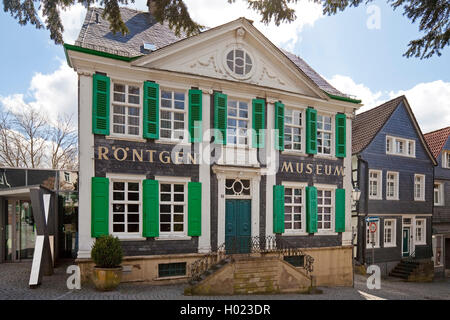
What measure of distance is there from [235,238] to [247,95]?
5122 millimetres

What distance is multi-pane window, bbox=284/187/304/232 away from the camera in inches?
525

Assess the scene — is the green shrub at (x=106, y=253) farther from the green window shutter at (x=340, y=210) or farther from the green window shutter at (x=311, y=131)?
the green window shutter at (x=340, y=210)

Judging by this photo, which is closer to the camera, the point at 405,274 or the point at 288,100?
the point at 288,100

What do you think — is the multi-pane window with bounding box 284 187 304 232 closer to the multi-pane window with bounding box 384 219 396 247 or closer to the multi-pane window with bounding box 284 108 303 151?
the multi-pane window with bounding box 284 108 303 151

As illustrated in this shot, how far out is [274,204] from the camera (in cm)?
1289

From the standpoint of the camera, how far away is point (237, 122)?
12.7 meters

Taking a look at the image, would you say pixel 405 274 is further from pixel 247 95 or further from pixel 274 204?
pixel 247 95

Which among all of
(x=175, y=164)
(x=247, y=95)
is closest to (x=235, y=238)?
(x=175, y=164)

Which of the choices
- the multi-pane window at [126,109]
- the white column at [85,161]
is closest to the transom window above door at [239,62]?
the multi-pane window at [126,109]

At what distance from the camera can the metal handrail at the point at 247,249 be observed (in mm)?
11438

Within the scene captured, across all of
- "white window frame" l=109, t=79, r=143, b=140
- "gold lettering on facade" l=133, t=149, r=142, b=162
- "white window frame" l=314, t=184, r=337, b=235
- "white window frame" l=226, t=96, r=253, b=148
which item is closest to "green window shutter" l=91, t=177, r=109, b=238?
"gold lettering on facade" l=133, t=149, r=142, b=162

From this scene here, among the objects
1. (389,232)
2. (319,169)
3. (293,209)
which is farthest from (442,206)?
(293,209)

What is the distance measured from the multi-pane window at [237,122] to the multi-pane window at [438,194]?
52.5 feet

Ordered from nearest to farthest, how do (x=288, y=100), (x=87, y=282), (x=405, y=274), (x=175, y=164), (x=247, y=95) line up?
(x=87, y=282) < (x=175, y=164) < (x=247, y=95) < (x=288, y=100) < (x=405, y=274)
